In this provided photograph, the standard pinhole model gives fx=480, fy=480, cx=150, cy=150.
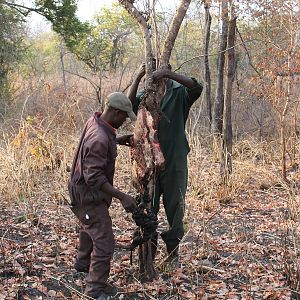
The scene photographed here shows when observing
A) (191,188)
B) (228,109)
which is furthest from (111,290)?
(228,109)

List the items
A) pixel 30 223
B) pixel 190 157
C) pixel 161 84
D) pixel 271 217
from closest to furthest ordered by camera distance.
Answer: pixel 161 84, pixel 30 223, pixel 271 217, pixel 190 157

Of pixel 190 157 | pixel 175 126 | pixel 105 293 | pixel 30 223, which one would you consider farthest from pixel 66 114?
pixel 105 293

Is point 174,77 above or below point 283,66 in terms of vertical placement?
below

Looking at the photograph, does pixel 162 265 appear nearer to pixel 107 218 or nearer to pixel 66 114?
pixel 107 218

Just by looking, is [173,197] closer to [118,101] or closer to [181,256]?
[181,256]

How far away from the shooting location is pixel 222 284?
4.09 m

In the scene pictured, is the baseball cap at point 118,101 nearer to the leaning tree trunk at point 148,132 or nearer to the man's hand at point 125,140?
the leaning tree trunk at point 148,132

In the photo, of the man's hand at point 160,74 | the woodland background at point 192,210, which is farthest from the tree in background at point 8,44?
the man's hand at point 160,74

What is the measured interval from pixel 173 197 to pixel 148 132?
0.77 metres

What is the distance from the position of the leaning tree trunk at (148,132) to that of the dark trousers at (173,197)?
0.35m

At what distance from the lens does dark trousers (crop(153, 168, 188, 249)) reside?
164 inches

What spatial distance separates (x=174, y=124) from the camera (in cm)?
414

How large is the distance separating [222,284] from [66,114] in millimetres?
6367

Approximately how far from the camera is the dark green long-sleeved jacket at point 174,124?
412 centimetres
